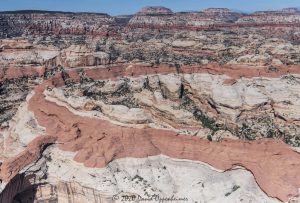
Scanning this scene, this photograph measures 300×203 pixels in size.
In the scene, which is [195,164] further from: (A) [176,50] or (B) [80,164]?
(A) [176,50]

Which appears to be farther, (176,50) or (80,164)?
(176,50)

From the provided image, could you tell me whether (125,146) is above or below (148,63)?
below

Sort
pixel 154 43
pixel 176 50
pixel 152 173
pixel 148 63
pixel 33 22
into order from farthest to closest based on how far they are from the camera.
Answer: pixel 33 22 < pixel 154 43 < pixel 176 50 < pixel 148 63 < pixel 152 173

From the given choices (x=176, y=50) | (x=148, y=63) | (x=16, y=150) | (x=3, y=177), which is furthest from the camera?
(x=176, y=50)

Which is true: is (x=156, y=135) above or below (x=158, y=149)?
above

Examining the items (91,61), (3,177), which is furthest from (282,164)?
(91,61)

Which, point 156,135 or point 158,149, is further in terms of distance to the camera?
point 156,135
